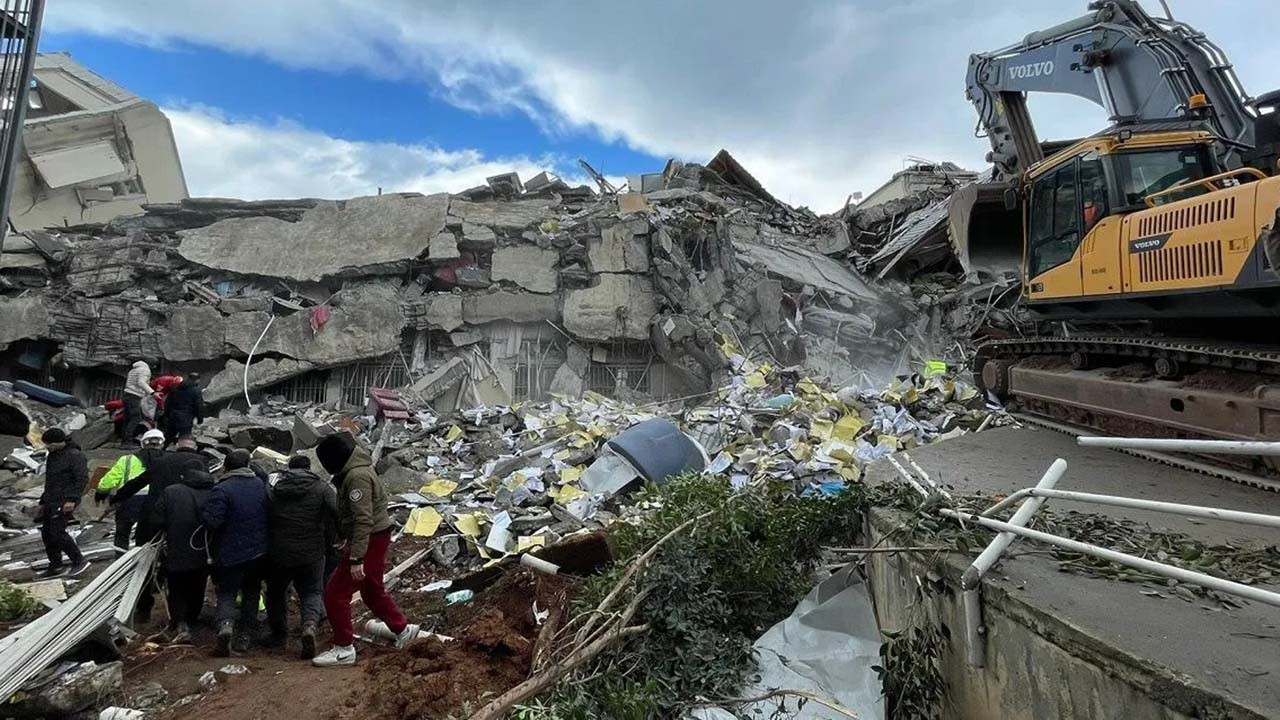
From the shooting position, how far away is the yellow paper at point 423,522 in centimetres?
671

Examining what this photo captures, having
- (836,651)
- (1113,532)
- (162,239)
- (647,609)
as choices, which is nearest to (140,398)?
(162,239)

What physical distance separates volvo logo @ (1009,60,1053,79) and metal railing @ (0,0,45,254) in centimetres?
852

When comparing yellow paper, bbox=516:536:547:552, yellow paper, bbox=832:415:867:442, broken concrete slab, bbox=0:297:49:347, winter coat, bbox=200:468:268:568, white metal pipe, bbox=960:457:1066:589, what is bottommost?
yellow paper, bbox=516:536:547:552

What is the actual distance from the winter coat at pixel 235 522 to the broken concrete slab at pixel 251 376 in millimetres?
8019

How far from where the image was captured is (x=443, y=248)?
12.8 meters

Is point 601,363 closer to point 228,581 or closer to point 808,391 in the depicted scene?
point 808,391

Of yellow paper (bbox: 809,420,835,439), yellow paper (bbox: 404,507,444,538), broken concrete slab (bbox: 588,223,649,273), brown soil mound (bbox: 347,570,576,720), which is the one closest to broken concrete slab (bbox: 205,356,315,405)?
broken concrete slab (bbox: 588,223,649,273)

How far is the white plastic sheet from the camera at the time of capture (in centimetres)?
293

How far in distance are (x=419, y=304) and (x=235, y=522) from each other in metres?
8.40

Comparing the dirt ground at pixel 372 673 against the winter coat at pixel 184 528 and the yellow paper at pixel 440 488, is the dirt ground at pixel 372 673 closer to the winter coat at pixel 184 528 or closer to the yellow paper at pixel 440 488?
the winter coat at pixel 184 528

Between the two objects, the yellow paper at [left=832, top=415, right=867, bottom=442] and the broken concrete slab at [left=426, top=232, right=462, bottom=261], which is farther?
the broken concrete slab at [left=426, top=232, right=462, bottom=261]

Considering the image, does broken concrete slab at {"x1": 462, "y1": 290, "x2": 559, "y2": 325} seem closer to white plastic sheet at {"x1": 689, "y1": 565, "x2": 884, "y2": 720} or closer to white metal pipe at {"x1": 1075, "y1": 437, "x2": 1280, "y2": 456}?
white plastic sheet at {"x1": 689, "y1": 565, "x2": 884, "y2": 720}

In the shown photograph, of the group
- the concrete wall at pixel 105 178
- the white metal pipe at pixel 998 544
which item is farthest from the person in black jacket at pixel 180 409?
the concrete wall at pixel 105 178

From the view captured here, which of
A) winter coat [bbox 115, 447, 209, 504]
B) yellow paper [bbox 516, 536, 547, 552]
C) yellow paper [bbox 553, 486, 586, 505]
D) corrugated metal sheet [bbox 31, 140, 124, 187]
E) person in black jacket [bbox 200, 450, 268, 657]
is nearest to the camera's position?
person in black jacket [bbox 200, 450, 268, 657]
